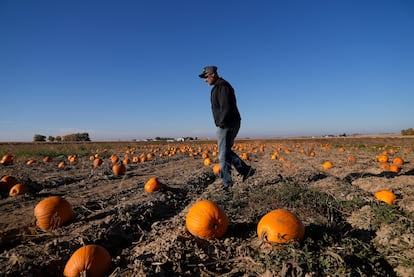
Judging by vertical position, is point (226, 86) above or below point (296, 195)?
above

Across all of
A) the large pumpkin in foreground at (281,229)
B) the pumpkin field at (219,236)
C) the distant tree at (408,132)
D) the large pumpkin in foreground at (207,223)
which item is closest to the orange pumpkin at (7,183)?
the pumpkin field at (219,236)

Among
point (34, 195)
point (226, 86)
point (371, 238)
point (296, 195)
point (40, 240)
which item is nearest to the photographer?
point (371, 238)

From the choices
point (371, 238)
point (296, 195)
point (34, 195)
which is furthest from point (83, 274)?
point (34, 195)

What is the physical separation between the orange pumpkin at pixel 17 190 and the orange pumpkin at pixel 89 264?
422cm

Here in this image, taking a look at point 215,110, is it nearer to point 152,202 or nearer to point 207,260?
point 152,202

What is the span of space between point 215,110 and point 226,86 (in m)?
0.52

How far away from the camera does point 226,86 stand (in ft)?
16.4

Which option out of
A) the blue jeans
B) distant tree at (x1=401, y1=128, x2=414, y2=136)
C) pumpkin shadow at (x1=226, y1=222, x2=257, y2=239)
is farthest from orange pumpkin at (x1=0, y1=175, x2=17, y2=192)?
distant tree at (x1=401, y1=128, x2=414, y2=136)

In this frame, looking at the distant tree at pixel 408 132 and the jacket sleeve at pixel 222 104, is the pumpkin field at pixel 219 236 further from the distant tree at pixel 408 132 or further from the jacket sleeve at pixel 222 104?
the distant tree at pixel 408 132

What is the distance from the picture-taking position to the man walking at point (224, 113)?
16.3 ft

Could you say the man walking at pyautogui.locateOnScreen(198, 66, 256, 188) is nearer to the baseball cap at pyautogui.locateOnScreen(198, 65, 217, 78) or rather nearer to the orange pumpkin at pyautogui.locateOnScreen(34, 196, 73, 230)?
the baseball cap at pyautogui.locateOnScreen(198, 65, 217, 78)

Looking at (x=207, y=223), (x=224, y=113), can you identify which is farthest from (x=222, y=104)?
(x=207, y=223)

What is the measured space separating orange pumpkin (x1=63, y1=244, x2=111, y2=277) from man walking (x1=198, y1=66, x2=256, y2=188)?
10.1 ft

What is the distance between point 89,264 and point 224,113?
11.1 ft
